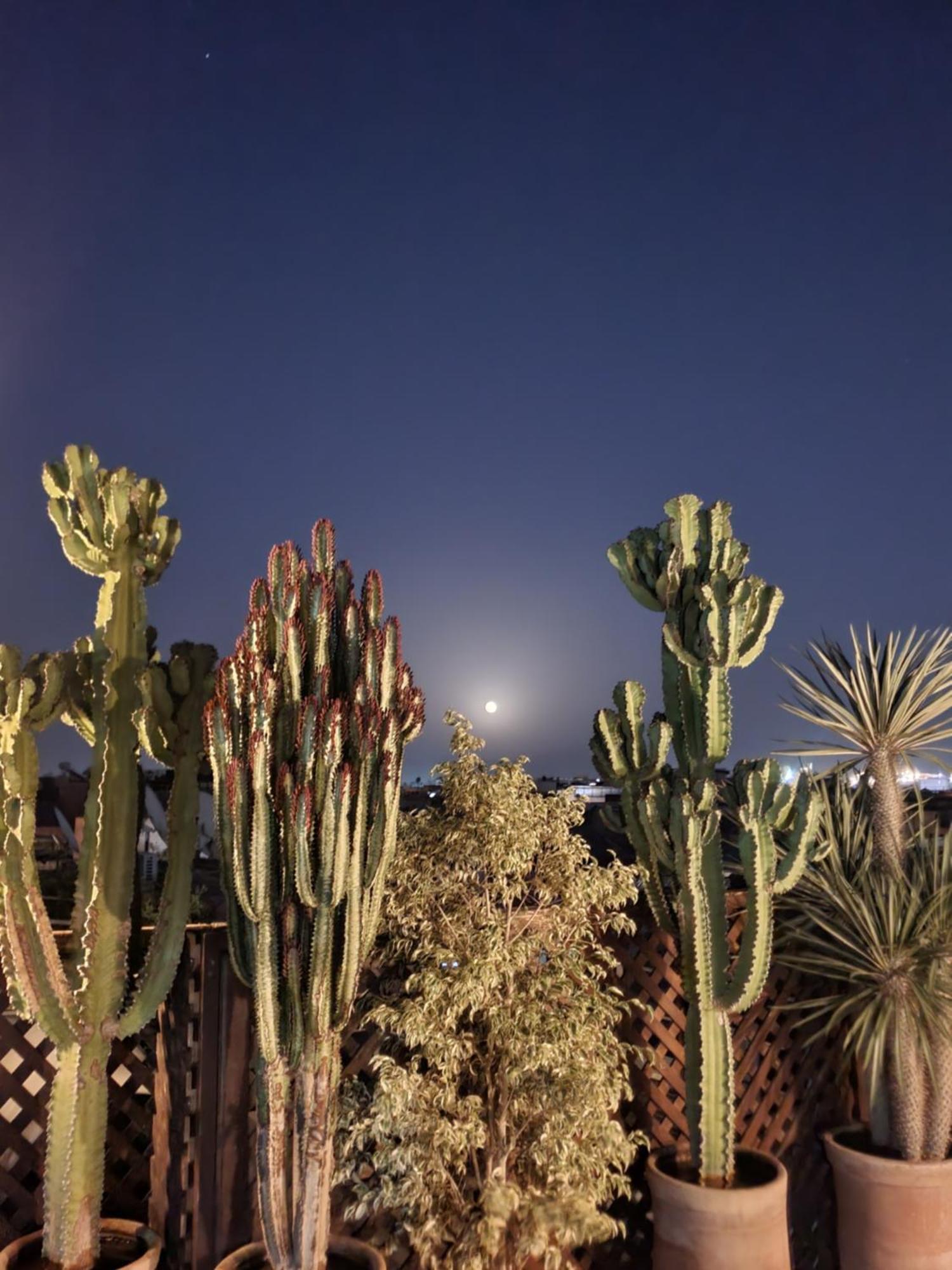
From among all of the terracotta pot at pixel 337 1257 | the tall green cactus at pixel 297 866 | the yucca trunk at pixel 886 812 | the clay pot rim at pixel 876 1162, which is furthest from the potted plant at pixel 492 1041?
the yucca trunk at pixel 886 812

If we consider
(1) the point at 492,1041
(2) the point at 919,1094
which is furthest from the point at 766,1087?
(1) the point at 492,1041

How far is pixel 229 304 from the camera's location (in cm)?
1706

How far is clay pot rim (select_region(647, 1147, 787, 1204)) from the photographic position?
10.3 feet

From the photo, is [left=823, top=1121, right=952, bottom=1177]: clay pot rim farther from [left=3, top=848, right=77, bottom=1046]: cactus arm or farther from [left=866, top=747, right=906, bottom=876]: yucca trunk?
[left=3, top=848, right=77, bottom=1046]: cactus arm

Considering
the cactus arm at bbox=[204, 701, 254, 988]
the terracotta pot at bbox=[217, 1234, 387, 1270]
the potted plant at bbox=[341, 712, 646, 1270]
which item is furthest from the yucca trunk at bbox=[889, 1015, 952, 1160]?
the cactus arm at bbox=[204, 701, 254, 988]

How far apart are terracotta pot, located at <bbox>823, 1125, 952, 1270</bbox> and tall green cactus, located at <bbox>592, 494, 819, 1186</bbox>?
0.78 metres

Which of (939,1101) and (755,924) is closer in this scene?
(755,924)

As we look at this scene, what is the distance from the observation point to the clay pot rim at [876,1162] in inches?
141

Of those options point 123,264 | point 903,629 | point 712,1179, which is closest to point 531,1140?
point 712,1179

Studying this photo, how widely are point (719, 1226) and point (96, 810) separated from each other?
273 centimetres

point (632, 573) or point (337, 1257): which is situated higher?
point (632, 573)

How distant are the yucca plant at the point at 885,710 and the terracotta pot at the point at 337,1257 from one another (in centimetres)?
293

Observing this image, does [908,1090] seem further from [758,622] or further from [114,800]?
[114,800]

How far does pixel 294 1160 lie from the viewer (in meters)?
2.71
